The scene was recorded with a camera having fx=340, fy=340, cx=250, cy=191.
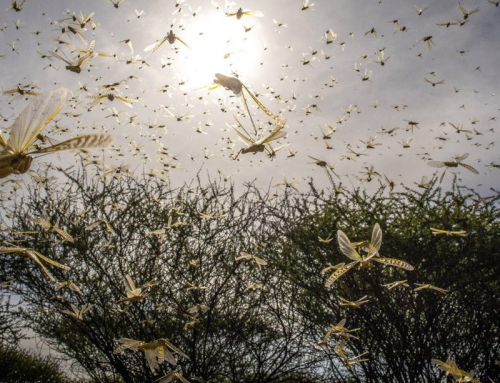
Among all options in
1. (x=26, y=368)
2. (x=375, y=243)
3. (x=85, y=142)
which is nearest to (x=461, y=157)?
(x=375, y=243)

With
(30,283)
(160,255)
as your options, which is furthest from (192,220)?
(30,283)

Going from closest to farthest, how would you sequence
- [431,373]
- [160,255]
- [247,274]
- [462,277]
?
[462,277]
[431,373]
[160,255]
[247,274]

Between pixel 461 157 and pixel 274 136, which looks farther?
pixel 461 157

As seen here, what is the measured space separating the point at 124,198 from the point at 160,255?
1710mm

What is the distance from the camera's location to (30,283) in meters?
6.14

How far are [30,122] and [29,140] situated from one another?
0.03 m

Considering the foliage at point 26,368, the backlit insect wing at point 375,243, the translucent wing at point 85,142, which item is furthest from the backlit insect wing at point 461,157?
the foliage at point 26,368

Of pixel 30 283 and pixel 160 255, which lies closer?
pixel 160 255

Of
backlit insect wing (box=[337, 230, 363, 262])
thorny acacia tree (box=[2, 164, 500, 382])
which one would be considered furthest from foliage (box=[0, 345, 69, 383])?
backlit insect wing (box=[337, 230, 363, 262])

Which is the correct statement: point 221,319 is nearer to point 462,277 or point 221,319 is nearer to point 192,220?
point 192,220

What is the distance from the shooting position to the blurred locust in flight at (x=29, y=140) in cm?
50

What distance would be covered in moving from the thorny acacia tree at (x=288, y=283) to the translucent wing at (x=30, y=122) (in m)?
3.32

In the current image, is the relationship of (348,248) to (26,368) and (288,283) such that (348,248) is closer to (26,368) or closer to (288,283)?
(288,283)

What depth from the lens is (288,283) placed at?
5457 mm
